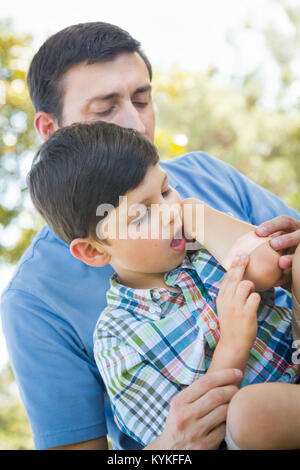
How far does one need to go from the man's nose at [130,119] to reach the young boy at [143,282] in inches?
9.3

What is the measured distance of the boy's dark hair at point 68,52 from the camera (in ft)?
5.22

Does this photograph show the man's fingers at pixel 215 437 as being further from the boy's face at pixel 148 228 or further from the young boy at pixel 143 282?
the boy's face at pixel 148 228

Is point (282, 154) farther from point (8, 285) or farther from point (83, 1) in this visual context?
point (8, 285)

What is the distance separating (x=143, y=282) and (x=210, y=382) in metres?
0.37

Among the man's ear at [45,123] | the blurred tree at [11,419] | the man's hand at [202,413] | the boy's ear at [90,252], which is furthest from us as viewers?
the blurred tree at [11,419]

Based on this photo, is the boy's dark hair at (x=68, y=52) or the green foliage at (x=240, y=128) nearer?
the boy's dark hair at (x=68, y=52)

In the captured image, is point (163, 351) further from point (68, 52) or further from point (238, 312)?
point (68, 52)

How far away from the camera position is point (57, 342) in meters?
1.43

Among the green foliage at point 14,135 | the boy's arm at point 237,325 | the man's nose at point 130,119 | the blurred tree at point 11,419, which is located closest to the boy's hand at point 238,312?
the boy's arm at point 237,325

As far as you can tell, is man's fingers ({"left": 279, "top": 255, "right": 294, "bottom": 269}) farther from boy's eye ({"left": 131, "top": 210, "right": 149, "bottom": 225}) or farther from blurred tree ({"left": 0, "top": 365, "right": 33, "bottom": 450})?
blurred tree ({"left": 0, "top": 365, "right": 33, "bottom": 450})

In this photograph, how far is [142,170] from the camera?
4.18 feet

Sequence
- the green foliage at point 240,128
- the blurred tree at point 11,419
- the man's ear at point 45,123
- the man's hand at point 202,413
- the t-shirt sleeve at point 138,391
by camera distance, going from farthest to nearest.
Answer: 1. the green foliage at point 240,128
2. the blurred tree at point 11,419
3. the man's ear at point 45,123
4. the t-shirt sleeve at point 138,391
5. the man's hand at point 202,413

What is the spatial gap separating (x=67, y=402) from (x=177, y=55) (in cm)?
518

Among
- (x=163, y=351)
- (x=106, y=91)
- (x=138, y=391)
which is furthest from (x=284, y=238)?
(x=106, y=91)
